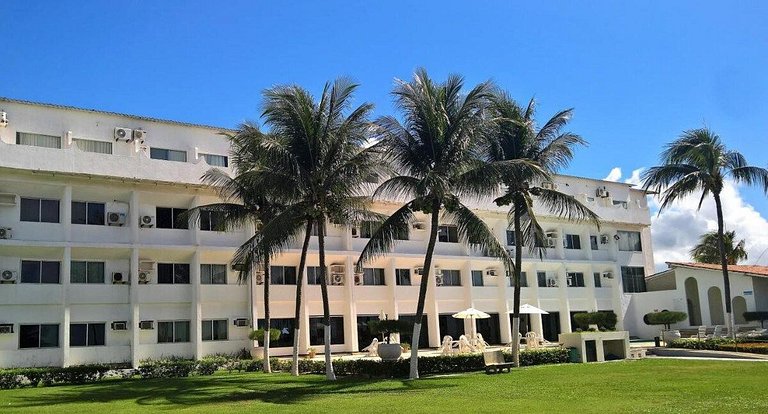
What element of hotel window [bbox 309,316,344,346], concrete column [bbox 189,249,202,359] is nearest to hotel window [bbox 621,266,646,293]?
hotel window [bbox 309,316,344,346]

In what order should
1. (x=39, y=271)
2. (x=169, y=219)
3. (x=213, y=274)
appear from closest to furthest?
(x=39, y=271)
(x=169, y=219)
(x=213, y=274)

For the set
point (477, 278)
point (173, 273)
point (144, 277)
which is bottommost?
point (477, 278)

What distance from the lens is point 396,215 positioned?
2422 centimetres

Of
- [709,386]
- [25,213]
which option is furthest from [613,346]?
[25,213]

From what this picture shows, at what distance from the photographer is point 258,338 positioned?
108ft

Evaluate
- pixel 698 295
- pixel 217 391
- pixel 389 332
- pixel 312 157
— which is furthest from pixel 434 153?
pixel 698 295

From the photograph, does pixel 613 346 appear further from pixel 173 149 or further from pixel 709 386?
pixel 173 149

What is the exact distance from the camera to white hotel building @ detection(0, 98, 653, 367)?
2984 centimetres

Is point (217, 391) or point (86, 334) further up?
point (86, 334)

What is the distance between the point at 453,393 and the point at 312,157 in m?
9.37

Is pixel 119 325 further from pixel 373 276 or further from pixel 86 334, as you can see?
pixel 373 276

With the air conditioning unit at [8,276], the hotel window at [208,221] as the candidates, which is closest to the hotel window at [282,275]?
the hotel window at [208,221]

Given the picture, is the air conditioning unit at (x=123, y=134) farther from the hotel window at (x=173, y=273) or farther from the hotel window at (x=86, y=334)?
the hotel window at (x=86, y=334)

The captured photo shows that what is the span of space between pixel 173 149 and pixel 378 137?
14.1 metres
